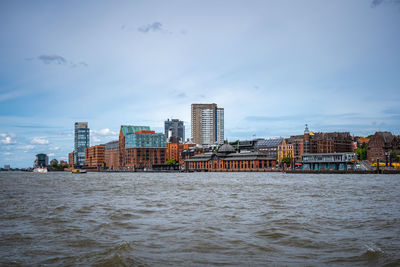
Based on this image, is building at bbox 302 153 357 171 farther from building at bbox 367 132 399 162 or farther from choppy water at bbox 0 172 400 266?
choppy water at bbox 0 172 400 266

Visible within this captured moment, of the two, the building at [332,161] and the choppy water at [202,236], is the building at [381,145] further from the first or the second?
the choppy water at [202,236]

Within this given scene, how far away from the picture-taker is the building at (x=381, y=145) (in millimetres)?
194000

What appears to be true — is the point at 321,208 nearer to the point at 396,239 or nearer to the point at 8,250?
the point at 396,239

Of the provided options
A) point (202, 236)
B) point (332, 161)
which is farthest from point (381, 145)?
point (202, 236)

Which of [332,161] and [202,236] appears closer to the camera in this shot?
[202,236]

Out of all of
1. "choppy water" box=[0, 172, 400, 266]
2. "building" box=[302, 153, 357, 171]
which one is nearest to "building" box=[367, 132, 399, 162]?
"building" box=[302, 153, 357, 171]

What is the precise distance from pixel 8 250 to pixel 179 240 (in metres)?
7.44

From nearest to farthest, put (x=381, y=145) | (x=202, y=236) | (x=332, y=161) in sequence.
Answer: (x=202, y=236)
(x=332, y=161)
(x=381, y=145)

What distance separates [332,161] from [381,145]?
28.7 m

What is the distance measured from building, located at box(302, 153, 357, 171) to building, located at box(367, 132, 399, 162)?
841 inches

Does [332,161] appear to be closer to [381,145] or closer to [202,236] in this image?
[381,145]

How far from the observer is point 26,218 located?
87.9 feet

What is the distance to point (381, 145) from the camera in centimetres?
19475

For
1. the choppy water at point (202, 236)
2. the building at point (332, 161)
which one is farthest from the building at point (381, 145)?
the choppy water at point (202, 236)
